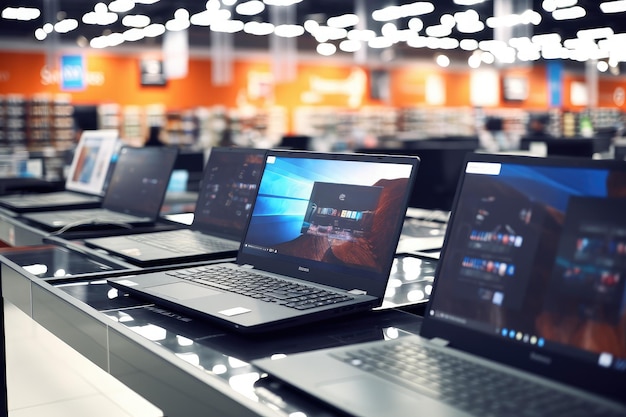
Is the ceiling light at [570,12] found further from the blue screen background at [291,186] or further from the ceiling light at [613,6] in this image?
the blue screen background at [291,186]

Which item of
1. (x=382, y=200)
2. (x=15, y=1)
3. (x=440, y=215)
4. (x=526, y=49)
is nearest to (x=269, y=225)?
(x=382, y=200)

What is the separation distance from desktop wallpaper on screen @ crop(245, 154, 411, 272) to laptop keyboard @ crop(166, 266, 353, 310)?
0.25 ft

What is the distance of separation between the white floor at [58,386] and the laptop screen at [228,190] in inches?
30.9

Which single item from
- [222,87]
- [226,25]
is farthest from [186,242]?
[222,87]

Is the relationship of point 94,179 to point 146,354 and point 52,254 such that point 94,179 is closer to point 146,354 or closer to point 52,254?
point 52,254

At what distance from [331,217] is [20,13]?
1384cm

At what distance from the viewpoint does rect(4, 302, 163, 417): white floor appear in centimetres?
311

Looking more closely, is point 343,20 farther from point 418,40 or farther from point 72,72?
point 72,72

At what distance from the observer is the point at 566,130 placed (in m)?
23.2

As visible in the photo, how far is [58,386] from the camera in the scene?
11.2ft

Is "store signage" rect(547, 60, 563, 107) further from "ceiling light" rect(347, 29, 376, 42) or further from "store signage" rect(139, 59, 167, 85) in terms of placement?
"store signage" rect(139, 59, 167, 85)

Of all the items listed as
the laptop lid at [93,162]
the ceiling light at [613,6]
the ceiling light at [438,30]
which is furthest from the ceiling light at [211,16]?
the laptop lid at [93,162]

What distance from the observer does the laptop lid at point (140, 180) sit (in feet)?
9.43

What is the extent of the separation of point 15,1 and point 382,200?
1308 centimetres
